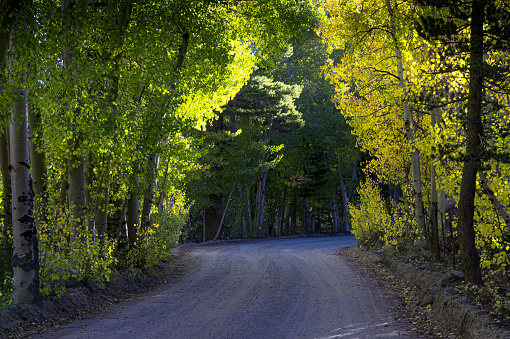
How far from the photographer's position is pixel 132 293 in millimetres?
9539

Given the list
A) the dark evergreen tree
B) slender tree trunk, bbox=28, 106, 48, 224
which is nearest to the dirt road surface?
the dark evergreen tree

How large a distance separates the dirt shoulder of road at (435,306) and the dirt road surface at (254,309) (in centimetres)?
37

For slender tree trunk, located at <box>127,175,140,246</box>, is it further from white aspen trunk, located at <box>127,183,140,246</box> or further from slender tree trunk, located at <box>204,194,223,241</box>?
slender tree trunk, located at <box>204,194,223,241</box>

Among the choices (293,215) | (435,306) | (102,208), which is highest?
(102,208)

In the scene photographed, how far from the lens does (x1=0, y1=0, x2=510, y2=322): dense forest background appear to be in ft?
21.6

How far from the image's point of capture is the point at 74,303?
7648 millimetres

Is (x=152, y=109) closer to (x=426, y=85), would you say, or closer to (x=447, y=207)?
(x=426, y=85)

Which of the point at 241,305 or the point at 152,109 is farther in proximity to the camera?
the point at 152,109

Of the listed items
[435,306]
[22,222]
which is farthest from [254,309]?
[22,222]

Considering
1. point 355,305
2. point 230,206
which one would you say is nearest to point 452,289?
point 355,305

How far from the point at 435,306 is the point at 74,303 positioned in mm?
6242

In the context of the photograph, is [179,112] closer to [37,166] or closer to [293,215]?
[37,166]

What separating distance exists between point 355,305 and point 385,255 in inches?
247

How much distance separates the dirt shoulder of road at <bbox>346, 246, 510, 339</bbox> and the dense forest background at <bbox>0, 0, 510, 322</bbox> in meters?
0.42
